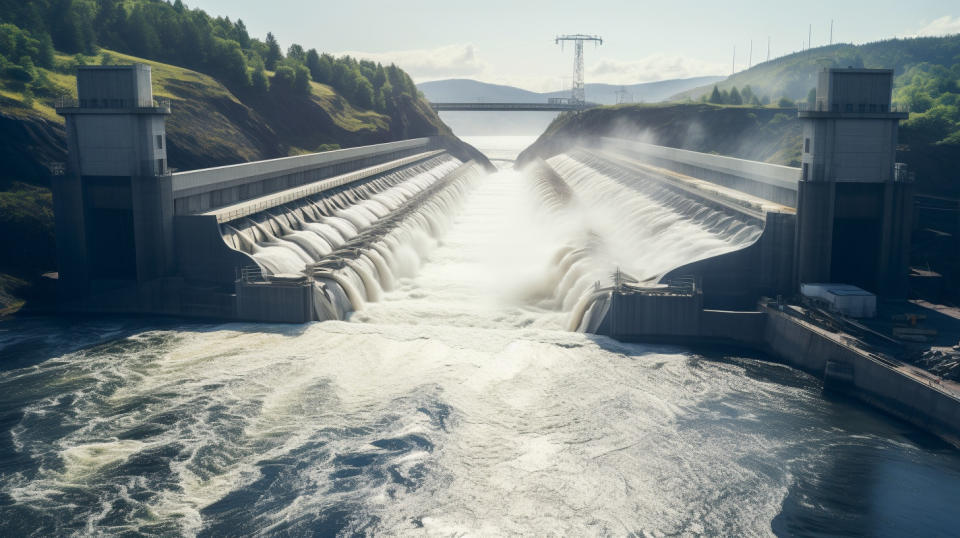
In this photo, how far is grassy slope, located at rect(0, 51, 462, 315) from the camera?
42.6 metres

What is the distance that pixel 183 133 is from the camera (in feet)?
221

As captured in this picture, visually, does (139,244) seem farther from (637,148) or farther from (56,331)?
(637,148)

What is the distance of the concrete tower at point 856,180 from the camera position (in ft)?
115

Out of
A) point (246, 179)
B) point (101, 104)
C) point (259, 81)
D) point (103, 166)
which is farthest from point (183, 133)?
point (259, 81)

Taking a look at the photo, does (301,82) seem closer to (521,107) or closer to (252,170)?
(252,170)

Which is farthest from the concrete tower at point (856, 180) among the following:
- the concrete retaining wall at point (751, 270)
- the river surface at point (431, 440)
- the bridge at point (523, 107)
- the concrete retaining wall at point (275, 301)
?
the bridge at point (523, 107)

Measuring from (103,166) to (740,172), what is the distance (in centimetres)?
3814

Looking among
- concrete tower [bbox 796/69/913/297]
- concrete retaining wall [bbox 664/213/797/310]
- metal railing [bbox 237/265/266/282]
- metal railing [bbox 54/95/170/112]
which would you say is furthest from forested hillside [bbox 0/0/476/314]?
concrete tower [bbox 796/69/913/297]

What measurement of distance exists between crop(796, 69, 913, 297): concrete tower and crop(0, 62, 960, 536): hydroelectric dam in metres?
0.14

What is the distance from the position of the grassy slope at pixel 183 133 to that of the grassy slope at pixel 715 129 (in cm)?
3979

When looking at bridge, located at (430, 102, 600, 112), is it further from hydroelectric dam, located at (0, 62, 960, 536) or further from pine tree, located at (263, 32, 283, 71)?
hydroelectric dam, located at (0, 62, 960, 536)

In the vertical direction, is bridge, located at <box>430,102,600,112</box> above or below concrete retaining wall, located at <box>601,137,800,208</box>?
above

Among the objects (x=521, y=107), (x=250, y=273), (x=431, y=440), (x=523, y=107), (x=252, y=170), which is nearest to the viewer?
(x=431, y=440)

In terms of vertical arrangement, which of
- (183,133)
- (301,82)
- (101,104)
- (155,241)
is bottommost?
(155,241)
